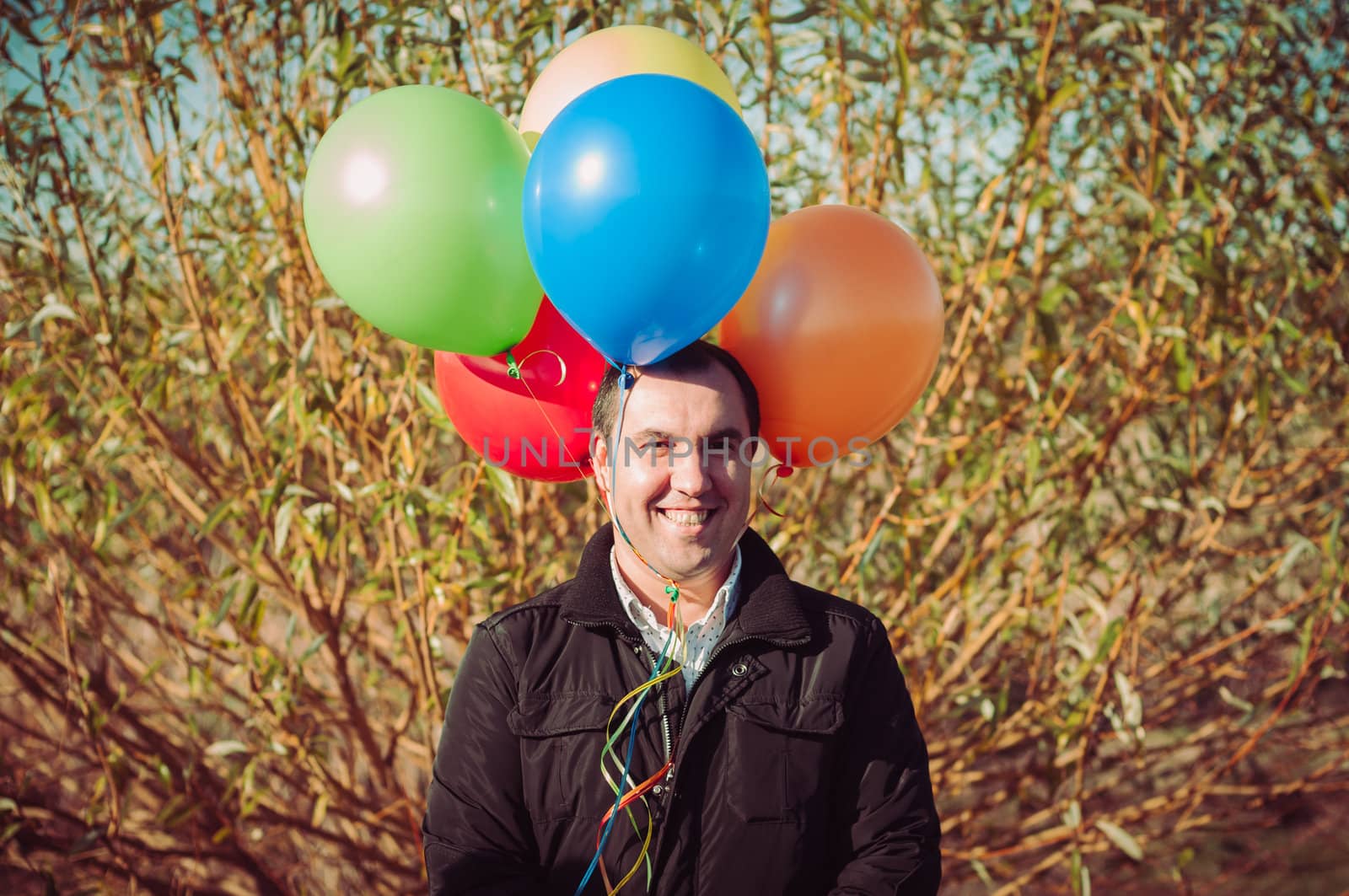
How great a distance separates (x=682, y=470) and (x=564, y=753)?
392mm

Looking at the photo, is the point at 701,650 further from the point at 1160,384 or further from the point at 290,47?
the point at 290,47

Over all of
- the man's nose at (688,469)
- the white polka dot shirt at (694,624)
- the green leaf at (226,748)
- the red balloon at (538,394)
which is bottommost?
the green leaf at (226,748)

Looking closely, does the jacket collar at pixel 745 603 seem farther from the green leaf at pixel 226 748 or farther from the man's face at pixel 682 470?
the green leaf at pixel 226 748

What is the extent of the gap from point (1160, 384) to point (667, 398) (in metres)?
1.79

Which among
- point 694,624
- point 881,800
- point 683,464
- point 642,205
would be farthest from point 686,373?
point 881,800

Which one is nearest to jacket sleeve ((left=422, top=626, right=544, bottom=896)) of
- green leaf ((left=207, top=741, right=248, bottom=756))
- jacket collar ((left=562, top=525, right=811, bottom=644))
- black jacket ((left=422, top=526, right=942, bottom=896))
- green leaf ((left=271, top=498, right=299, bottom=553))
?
black jacket ((left=422, top=526, right=942, bottom=896))

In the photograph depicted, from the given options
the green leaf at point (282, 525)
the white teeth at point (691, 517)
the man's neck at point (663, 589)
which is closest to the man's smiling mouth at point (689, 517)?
the white teeth at point (691, 517)

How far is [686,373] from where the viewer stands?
3.68ft

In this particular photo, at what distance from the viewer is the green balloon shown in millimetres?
1074

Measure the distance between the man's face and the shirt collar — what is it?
0.31ft

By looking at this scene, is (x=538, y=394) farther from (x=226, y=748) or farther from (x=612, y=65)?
(x=226, y=748)

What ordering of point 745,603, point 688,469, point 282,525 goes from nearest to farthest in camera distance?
point 688,469 → point 745,603 → point 282,525

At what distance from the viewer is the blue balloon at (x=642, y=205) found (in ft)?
3.18

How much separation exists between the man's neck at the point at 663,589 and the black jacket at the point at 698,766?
42 mm
